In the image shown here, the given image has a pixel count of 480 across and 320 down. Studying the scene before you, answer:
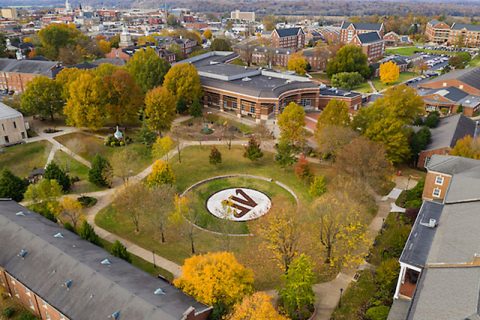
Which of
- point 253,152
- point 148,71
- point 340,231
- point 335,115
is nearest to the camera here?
point 340,231

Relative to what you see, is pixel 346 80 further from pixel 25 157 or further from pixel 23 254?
pixel 23 254

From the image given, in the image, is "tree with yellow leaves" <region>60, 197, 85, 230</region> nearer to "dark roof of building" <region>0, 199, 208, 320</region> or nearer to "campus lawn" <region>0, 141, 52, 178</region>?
"dark roof of building" <region>0, 199, 208, 320</region>

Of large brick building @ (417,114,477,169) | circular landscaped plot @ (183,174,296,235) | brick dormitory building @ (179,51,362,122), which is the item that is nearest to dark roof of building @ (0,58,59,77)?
brick dormitory building @ (179,51,362,122)

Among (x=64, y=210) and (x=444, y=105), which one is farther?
(x=444, y=105)

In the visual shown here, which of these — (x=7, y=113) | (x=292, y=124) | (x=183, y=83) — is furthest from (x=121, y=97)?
(x=292, y=124)

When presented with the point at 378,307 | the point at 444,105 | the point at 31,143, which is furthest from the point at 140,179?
the point at 444,105

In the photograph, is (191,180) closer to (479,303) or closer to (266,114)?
(266,114)

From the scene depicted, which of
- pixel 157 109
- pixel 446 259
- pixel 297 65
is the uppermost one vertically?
pixel 446 259
